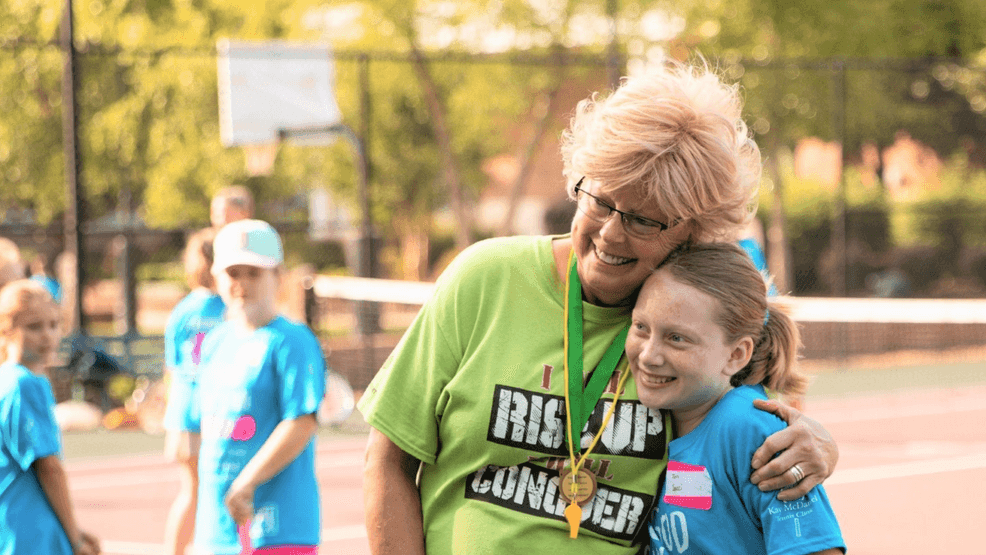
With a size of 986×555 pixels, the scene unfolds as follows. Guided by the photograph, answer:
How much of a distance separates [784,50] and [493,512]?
1731cm

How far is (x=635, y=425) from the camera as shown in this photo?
2.17 m

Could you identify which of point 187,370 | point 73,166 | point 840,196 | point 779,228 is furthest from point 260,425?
point 779,228

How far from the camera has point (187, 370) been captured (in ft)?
19.9

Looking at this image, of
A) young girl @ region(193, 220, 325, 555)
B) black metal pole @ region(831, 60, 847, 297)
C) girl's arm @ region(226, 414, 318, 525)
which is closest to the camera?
girl's arm @ region(226, 414, 318, 525)

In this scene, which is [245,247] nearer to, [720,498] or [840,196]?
[720,498]

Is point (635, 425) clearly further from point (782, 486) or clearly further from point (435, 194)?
point (435, 194)

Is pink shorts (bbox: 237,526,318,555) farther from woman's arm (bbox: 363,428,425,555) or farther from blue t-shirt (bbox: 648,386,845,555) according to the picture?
blue t-shirt (bbox: 648,386,845,555)

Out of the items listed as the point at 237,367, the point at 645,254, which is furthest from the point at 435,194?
the point at 645,254

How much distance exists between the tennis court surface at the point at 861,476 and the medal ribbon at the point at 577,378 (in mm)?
5030

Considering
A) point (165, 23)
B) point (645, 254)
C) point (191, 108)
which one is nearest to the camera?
point (645, 254)

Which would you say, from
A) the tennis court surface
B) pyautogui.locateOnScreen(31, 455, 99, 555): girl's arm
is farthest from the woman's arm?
the tennis court surface

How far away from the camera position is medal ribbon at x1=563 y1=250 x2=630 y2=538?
2.12 m

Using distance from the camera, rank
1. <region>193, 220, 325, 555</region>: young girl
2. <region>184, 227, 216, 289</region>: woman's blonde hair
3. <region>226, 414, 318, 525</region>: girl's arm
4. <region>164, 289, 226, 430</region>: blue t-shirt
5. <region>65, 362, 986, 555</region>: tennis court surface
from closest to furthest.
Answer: <region>226, 414, 318, 525</region>: girl's arm
<region>193, 220, 325, 555</region>: young girl
<region>164, 289, 226, 430</region>: blue t-shirt
<region>184, 227, 216, 289</region>: woman's blonde hair
<region>65, 362, 986, 555</region>: tennis court surface

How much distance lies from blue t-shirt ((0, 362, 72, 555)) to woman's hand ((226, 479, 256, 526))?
22.2 inches
